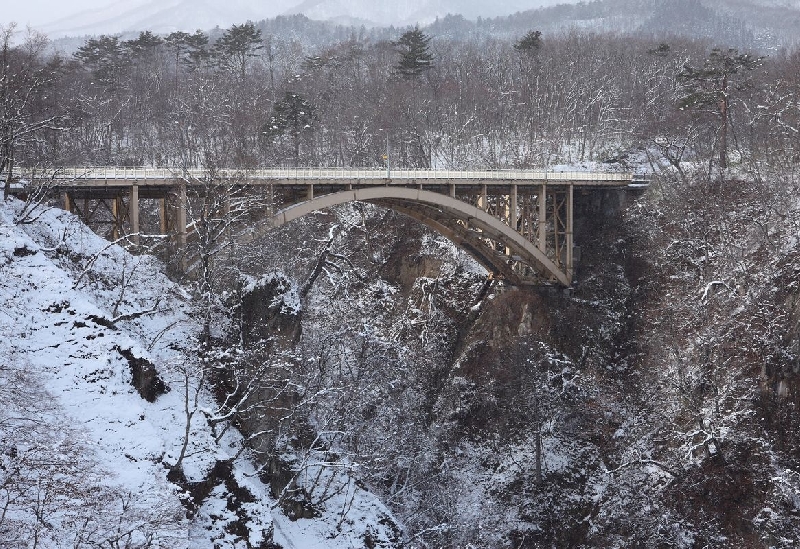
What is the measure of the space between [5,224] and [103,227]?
74.4ft

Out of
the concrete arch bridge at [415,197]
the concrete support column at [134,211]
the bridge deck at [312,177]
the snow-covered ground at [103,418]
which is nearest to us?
the snow-covered ground at [103,418]

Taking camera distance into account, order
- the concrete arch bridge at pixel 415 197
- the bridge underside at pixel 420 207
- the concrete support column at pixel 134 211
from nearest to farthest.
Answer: the concrete support column at pixel 134 211
the concrete arch bridge at pixel 415 197
the bridge underside at pixel 420 207

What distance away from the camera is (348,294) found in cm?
4509

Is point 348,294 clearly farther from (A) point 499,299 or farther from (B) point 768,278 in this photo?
(B) point 768,278

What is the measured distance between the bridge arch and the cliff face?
6.17ft

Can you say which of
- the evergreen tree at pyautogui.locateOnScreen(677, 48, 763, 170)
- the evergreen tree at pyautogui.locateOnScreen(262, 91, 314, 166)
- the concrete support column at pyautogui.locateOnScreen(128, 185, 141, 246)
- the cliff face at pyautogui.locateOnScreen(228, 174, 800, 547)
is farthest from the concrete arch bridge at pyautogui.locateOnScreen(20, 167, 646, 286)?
the evergreen tree at pyautogui.locateOnScreen(262, 91, 314, 166)

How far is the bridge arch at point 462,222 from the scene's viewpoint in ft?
108

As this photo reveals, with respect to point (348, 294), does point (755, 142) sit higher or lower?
higher

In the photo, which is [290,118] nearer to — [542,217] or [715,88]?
[542,217]

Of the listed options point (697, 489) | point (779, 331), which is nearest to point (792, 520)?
point (697, 489)

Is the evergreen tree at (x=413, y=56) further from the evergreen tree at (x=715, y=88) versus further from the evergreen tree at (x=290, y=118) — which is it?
the evergreen tree at (x=715, y=88)

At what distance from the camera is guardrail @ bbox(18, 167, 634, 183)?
27141mm

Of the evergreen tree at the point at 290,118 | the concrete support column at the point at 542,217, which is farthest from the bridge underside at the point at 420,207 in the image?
the evergreen tree at the point at 290,118

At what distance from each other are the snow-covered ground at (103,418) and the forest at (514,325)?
1010mm
